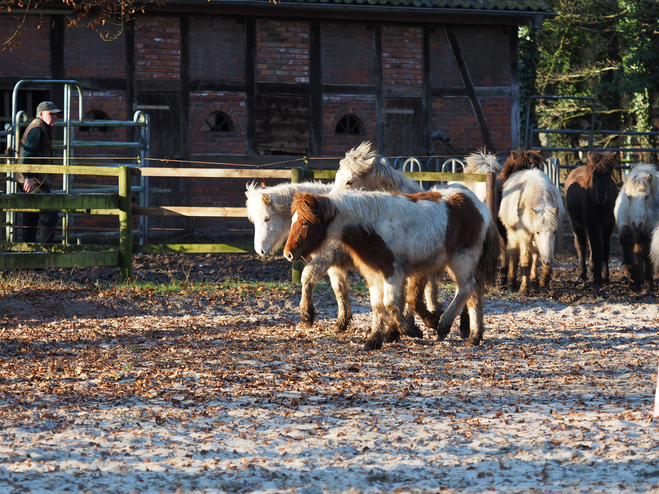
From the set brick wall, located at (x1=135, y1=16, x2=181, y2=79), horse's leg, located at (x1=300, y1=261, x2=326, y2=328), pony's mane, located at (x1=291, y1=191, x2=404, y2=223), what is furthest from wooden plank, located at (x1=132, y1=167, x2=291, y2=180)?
brick wall, located at (x1=135, y1=16, x2=181, y2=79)

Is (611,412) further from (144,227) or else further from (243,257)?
(144,227)

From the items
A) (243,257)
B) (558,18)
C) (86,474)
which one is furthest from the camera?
(558,18)

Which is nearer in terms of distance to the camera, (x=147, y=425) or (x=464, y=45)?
(x=147, y=425)

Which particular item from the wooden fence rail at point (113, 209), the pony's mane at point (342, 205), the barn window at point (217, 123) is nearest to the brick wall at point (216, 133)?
the barn window at point (217, 123)

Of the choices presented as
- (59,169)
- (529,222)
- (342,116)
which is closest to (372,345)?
(529,222)

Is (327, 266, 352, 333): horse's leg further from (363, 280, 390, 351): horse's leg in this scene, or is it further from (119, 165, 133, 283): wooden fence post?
(119, 165, 133, 283): wooden fence post

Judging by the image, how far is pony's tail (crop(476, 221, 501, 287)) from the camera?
7680mm

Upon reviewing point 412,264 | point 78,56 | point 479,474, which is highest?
point 78,56

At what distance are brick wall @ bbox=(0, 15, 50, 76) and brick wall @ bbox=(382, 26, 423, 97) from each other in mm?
6631

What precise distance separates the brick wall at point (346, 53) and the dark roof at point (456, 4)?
92 cm

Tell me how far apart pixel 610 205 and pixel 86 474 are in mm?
9989

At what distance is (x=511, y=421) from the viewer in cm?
470

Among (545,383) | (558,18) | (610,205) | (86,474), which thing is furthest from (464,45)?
(86,474)

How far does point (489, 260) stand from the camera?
772cm
